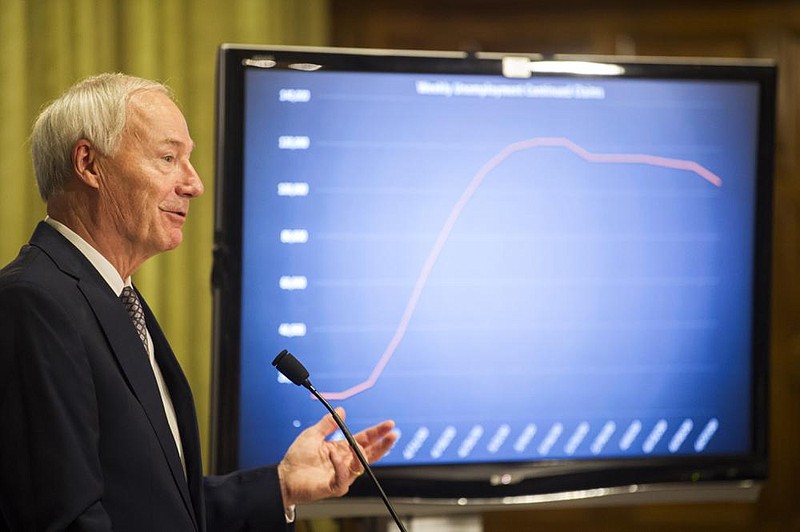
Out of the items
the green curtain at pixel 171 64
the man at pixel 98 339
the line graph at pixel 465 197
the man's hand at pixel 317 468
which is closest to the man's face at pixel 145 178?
the man at pixel 98 339

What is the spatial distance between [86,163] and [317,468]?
2.23 feet

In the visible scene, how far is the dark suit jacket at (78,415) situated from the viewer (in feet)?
4.34

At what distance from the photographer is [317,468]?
6.12 feet

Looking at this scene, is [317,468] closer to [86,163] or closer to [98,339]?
[98,339]

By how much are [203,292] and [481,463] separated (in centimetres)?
113

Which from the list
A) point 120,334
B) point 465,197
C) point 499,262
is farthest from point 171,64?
point 120,334

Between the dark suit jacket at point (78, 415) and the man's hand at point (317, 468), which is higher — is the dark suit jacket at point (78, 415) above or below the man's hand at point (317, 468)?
above

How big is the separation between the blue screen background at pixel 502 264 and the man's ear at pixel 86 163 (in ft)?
2.50

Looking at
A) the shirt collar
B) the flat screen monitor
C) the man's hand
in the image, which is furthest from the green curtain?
the shirt collar

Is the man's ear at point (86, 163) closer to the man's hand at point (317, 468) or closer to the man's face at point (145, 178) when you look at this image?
the man's face at point (145, 178)

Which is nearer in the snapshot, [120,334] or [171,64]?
[120,334]

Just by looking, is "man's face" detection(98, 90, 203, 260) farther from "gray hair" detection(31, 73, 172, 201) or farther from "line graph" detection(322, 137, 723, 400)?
"line graph" detection(322, 137, 723, 400)

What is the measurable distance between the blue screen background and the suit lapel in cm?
79

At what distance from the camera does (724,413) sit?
2.53 metres
